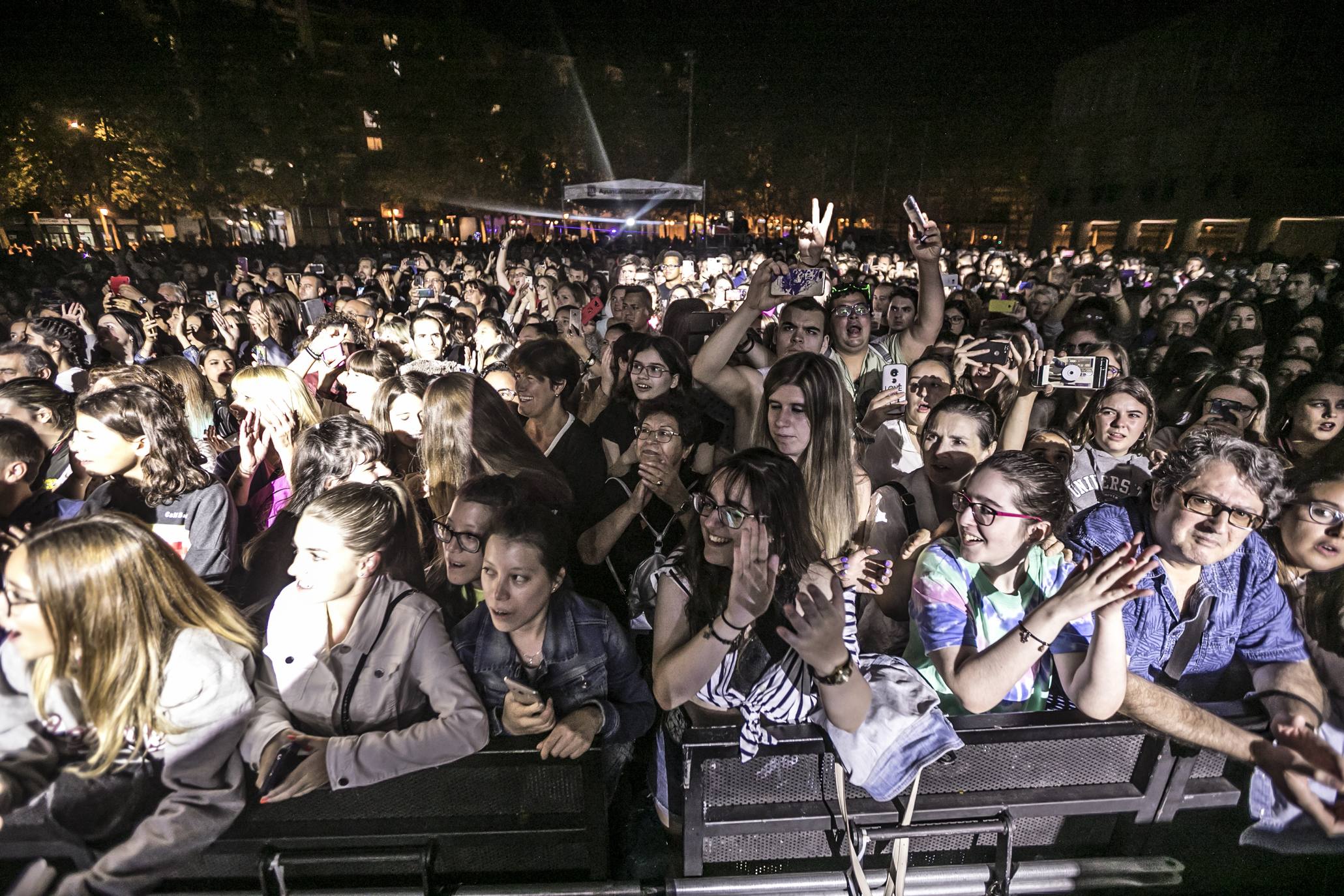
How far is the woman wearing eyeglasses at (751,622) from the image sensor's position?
1674 millimetres

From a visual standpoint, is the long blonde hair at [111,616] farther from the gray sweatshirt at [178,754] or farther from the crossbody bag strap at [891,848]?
the crossbody bag strap at [891,848]

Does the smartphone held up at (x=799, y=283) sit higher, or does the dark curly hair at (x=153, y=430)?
the smartphone held up at (x=799, y=283)

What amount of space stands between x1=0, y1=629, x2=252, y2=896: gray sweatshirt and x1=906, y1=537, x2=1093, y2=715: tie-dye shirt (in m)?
1.96

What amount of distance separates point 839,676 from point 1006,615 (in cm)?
70

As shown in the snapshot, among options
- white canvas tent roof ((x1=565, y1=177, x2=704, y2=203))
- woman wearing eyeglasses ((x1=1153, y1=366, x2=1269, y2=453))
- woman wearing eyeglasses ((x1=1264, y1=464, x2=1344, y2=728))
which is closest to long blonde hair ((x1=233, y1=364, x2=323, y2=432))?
woman wearing eyeglasses ((x1=1264, y1=464, x2=1344, y2=728))

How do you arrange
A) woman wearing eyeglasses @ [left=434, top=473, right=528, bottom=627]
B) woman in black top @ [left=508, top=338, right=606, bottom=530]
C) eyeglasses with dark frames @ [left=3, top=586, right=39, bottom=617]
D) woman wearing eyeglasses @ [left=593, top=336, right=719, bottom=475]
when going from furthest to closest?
woman in black top @ [left=508, top=338, right=606, bottom=530], woman wearing eyeglasses @ [left=593, top=336, right=719, bottom=475], woman wearing eyeglasses @ [left=434, top=473, right=528, bottom=627], eyeglasses with dark frames @ [left=3, top=586, right=39, bottom=617]

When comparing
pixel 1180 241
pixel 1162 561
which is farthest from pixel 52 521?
pixel 1180 241

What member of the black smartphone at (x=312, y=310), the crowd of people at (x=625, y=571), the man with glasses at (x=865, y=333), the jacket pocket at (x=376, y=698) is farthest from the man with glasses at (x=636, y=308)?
the jacket pocket at (x=376, y=698)

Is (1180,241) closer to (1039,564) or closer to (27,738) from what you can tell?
(1039,564)

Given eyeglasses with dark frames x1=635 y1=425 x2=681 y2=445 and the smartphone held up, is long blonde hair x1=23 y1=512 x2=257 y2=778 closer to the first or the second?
eyeglasses with dark frames x1=635 y1=425 x2=681 y2=445

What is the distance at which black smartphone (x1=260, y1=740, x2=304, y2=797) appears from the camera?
1.64 meters

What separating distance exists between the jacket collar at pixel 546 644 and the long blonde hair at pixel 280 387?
1941 mm

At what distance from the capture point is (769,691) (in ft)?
6.12

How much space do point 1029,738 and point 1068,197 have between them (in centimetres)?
4456
